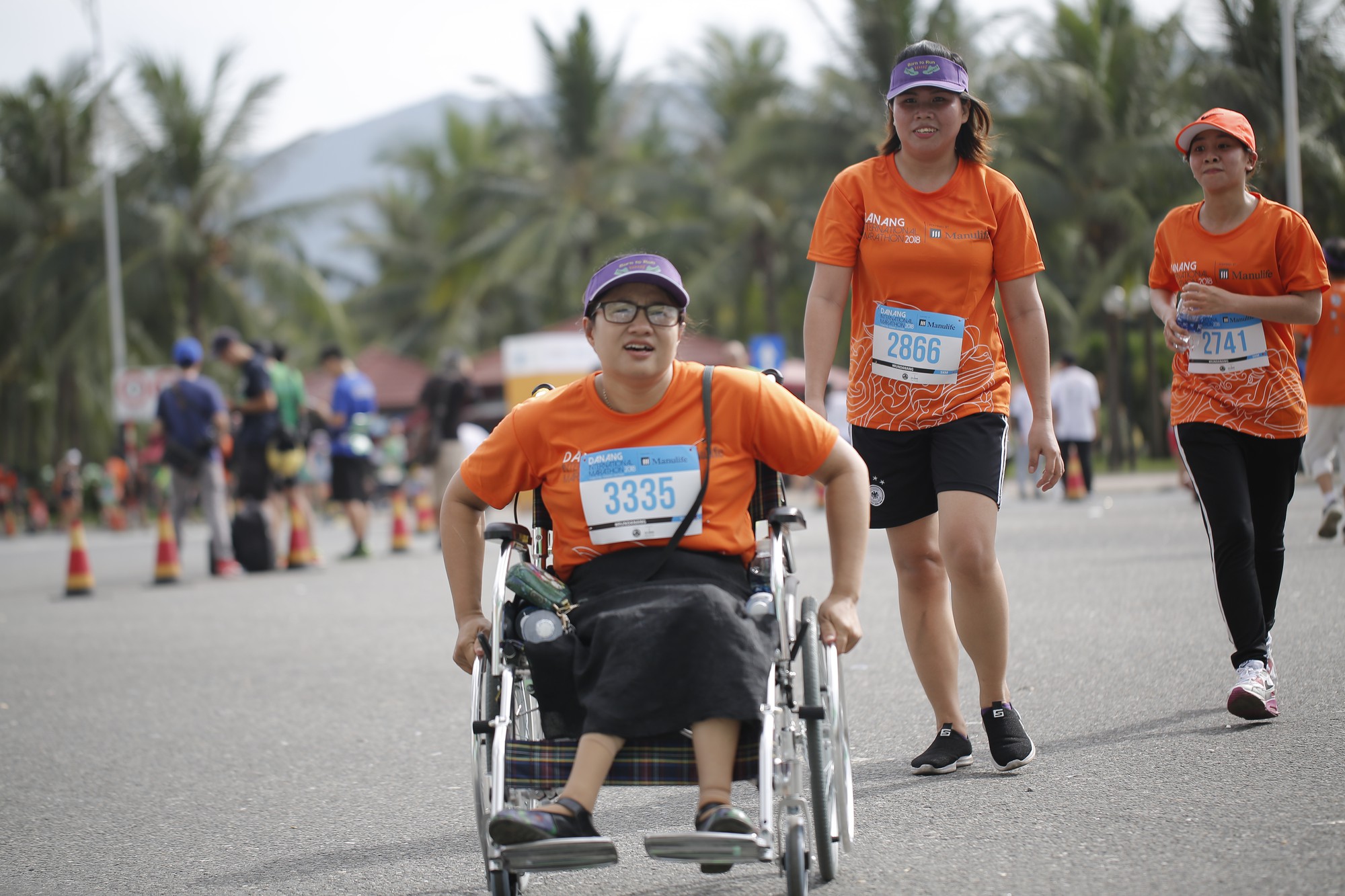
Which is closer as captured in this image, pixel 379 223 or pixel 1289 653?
pixel 1289 653

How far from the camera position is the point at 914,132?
4.36m

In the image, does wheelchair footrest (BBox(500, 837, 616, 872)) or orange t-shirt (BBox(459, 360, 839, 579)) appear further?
orange t-shirt (BBox(459, 360, 839, 579))

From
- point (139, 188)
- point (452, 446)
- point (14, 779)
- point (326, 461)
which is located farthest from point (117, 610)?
point (139, 188)

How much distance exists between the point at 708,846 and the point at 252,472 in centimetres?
1041

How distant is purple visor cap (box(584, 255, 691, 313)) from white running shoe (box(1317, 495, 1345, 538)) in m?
7.97

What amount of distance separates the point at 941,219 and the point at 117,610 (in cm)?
847

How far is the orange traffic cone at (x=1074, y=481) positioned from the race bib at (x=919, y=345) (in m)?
13.5

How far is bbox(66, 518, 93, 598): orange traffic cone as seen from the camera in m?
12.3

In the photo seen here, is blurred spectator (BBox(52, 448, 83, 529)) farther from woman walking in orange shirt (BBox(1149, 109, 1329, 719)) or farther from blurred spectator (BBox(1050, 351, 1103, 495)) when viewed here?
woman walking in orange shirt (BBox(1149, 109, 1329, 719))

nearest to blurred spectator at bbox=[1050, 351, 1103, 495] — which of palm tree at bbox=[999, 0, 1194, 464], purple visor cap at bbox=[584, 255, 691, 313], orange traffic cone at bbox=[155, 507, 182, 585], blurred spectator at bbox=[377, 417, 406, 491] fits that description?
palm tree at bbox=[999, 0, 1194, 464]

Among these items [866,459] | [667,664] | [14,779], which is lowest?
[14,779]

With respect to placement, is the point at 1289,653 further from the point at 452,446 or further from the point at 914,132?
the point at 452,446

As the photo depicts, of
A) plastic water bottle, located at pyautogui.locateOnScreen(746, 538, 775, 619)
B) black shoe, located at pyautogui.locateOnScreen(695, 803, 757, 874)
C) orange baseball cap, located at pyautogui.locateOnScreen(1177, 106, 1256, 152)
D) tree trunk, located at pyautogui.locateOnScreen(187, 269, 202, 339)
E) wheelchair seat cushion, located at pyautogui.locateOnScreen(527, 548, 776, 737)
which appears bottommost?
black shoe, located at pyautogui.locateOnScreen(695, 803, 757, 874)

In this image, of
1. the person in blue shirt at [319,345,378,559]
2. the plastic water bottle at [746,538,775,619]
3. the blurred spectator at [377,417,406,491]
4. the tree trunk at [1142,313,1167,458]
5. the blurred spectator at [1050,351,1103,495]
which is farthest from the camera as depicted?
the blurred spectator at [377,417,406,491]
